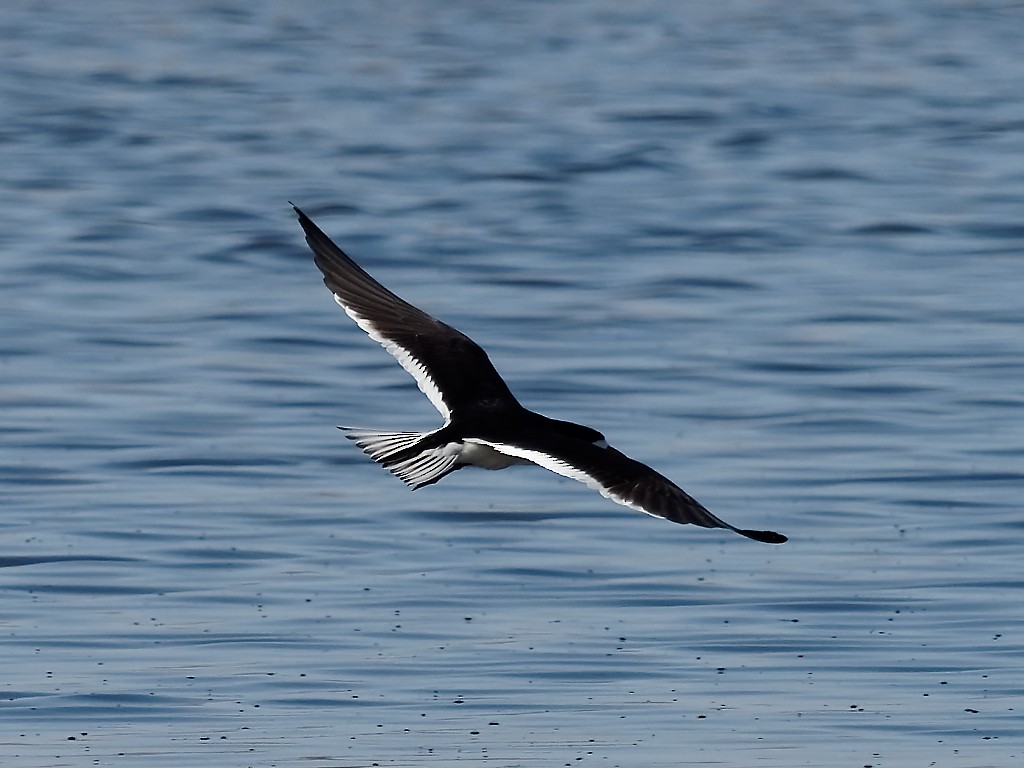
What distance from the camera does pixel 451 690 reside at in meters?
8.00

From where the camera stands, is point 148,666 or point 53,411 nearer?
point 148,666

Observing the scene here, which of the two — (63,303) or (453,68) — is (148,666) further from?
(453,68)

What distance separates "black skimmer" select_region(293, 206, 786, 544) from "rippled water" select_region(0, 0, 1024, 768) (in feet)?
2.84

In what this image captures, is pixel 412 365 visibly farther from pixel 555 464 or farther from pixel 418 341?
pixel 555 464

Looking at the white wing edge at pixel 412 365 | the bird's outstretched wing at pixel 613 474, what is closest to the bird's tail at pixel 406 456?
the bird's outstretched wing at pixel 613 474

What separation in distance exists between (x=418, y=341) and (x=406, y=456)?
1.32 m

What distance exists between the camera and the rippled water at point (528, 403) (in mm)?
7875

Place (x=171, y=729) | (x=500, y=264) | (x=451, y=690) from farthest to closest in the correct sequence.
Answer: (x=500, y=264) < (x=451, y=690) < (x=171, y=729)

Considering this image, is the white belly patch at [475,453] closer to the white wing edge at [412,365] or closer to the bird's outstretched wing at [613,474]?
the bird's outstretched wing at [613,474]

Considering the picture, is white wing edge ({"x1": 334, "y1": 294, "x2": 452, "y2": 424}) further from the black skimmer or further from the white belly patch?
the white belly patch

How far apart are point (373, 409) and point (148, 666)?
4.51m

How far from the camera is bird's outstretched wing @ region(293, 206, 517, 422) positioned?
8180 mm

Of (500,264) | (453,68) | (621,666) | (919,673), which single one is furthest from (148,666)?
(453,68)

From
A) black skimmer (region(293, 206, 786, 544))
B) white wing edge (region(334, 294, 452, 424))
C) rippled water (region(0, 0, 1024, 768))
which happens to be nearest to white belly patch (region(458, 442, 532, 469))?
black skimmer (region(293, 206, 786, 544))
